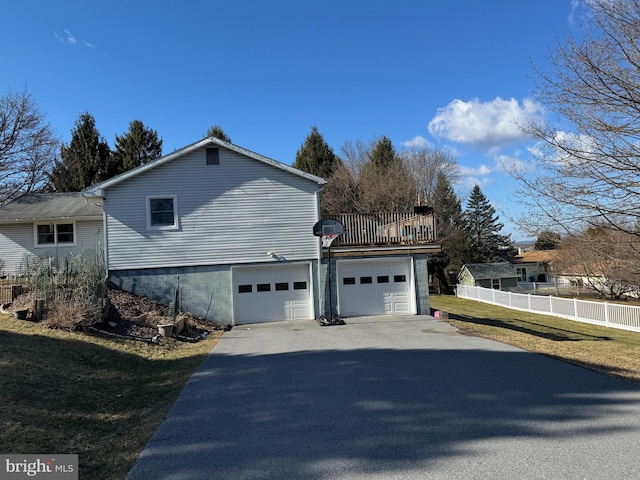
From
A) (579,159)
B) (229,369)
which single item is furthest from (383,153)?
(229,369)

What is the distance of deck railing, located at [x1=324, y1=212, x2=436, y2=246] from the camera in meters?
15.3

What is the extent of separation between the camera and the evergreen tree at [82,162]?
3192cm

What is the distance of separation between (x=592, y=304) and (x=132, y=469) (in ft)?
74.4

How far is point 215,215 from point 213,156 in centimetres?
207

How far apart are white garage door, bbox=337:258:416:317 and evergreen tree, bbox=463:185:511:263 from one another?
32.0 m

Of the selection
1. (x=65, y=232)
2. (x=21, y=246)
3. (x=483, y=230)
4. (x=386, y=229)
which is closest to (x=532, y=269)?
(x=483, y=230)

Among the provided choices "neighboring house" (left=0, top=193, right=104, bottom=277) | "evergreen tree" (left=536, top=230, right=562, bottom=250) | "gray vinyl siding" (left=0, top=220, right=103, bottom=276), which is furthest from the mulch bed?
"evergreen tree" (left=536, top=230, right=562, bottom=250)

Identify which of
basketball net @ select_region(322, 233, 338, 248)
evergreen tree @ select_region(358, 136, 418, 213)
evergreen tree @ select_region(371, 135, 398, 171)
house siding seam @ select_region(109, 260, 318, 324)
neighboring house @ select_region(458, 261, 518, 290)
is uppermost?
evergreen tree @ select_region(371, 135, 398, 171)

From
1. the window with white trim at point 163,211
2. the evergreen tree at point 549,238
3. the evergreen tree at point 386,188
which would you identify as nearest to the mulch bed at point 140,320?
the window with white trim at point 163,211

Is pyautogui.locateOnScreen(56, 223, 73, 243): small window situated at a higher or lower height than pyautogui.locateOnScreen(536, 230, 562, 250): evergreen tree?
higher

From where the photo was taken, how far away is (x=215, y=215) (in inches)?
579

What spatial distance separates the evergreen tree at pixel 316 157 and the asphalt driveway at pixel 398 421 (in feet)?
98.8

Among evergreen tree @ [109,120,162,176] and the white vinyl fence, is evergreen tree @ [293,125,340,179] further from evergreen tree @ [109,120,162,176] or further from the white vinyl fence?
the white vinyl fence

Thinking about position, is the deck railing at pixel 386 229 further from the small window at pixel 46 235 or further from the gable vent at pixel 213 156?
the small window at pixel 46 235
